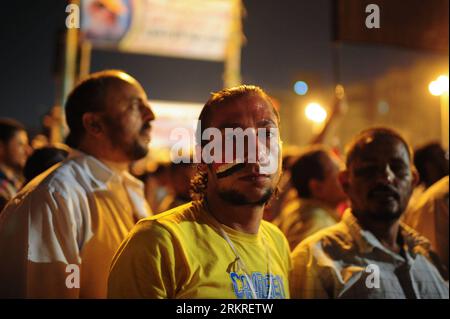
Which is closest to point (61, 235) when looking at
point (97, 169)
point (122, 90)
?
point (97, 169)

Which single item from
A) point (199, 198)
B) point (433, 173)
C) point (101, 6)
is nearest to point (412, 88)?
point (101, 6)


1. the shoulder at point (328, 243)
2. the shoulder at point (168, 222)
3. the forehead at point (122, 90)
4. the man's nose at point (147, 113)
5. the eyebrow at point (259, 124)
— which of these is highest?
the forehead at point (122, 90)

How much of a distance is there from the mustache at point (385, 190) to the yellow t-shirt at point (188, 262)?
944 mm

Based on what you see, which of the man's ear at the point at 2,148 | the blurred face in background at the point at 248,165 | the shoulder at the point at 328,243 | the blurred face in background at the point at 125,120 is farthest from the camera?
the man's ear at the point at 2,148

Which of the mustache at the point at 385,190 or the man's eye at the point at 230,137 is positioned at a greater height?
the man's eye at the point at 230,137

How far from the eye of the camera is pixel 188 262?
184cm

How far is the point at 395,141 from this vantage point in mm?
2902

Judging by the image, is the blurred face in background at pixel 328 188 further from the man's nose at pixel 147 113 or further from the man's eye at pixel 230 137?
the man's eye at pixel 230 137

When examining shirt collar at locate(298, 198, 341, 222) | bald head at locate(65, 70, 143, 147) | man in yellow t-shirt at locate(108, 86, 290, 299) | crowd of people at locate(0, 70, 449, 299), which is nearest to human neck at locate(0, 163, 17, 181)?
crowd of people at locate(0, 70, 449, 299)

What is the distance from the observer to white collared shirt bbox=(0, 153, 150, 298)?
231 centimetres

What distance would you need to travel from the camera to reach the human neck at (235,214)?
2074mm

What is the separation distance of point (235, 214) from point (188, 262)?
343mm

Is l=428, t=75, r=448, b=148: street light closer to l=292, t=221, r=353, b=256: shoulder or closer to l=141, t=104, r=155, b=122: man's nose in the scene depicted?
l=292, t=221, r=353, b=256: shoulder

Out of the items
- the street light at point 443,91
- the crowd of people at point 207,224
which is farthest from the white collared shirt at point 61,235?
the street light at point 443,91
